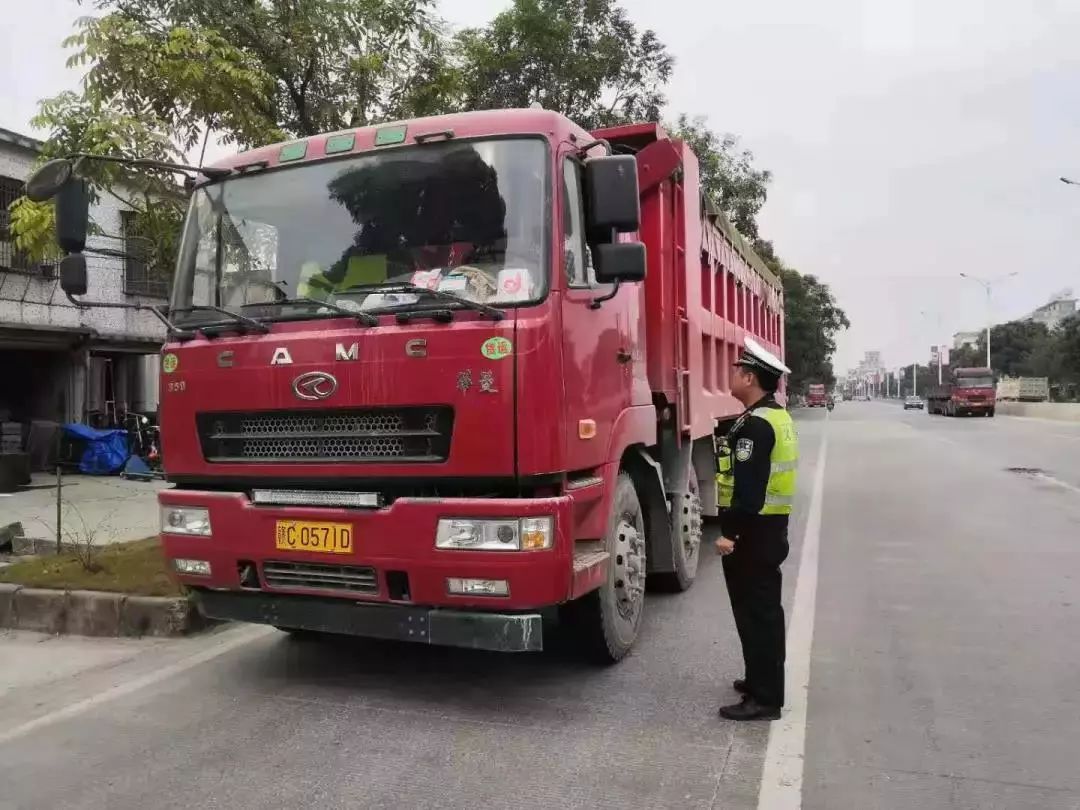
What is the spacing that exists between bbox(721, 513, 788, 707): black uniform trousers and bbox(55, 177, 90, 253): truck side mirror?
3467 millimetres

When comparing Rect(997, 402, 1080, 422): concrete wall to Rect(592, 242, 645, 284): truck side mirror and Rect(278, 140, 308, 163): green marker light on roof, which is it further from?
Rect(278, 140, 308, 163): green marker light on roof

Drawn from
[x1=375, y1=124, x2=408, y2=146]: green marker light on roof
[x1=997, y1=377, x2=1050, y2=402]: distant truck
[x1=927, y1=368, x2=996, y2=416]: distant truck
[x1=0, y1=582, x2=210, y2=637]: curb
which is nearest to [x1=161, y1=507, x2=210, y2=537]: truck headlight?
[x1=0, y1=582, x2=210, y2=637]: curb

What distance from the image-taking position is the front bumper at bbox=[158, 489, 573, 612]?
360cm

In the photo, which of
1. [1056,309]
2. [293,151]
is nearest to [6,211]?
[293,151]

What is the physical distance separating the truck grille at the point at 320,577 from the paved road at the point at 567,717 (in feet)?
1.95

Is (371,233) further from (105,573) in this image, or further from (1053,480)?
(1053,480)

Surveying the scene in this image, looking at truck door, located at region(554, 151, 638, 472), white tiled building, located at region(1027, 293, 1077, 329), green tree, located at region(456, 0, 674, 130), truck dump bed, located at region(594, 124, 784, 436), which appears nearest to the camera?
truck door, located at region(554, 151, 638, 472)

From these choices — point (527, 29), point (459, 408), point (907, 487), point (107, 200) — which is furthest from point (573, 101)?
point (459, 408)

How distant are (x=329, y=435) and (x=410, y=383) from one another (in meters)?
0.50

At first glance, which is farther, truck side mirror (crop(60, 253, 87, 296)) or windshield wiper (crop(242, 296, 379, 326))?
truck side mirror (crop(60, 253, 87, 296))

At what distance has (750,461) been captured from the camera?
387 centimetres

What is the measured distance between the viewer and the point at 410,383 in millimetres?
3676

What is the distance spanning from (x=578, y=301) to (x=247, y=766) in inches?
A: 93.9

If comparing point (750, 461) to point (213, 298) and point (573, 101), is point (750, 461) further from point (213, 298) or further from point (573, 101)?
point (573, 101)
